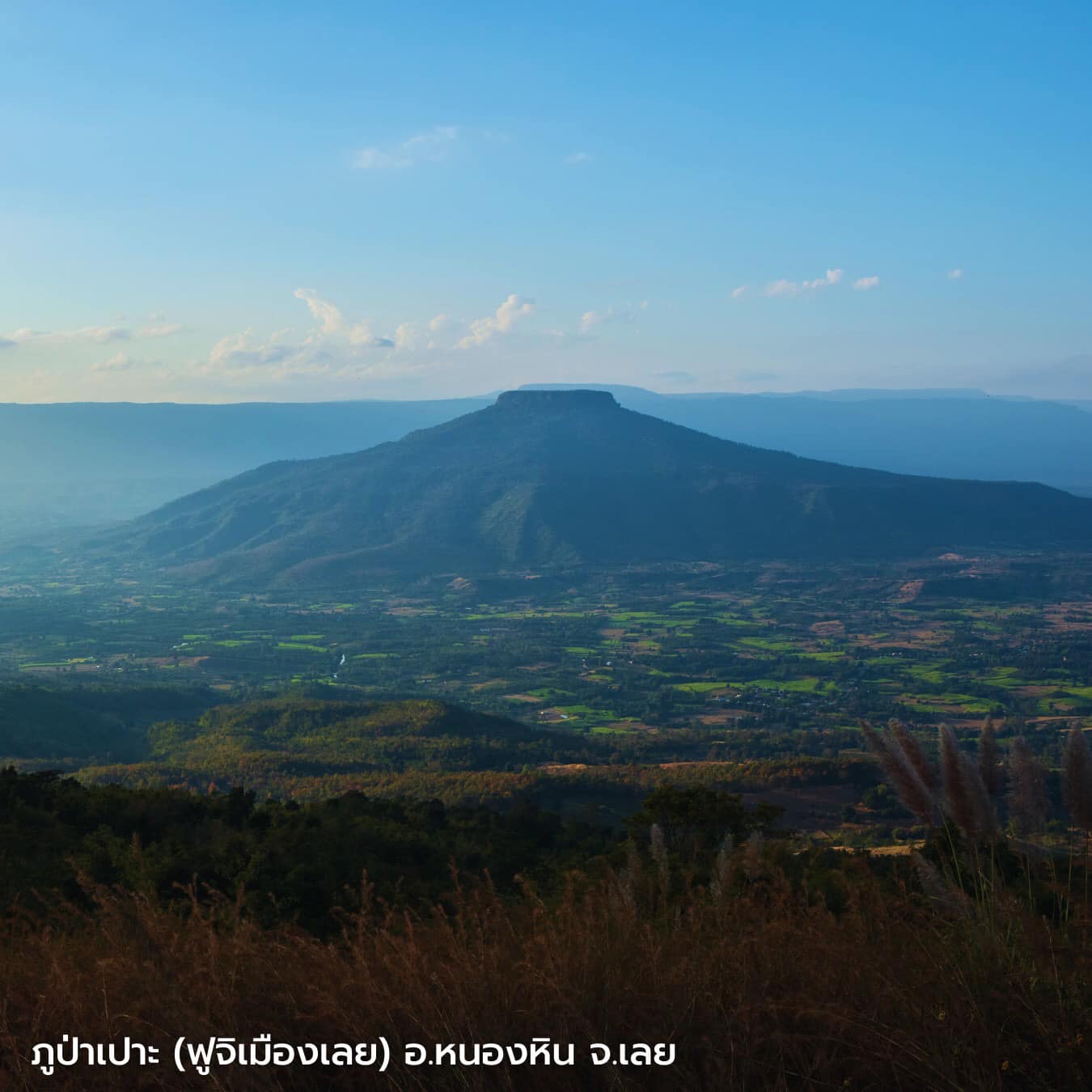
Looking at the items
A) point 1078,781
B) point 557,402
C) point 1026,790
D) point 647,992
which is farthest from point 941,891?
point 557,402

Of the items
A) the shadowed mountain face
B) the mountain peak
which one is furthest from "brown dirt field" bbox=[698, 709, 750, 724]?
the mountain peak

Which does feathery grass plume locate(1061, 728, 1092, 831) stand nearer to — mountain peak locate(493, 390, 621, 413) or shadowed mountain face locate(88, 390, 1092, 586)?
shadowed mountain face locate(88, 390, 1092, 586)

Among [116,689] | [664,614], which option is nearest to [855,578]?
[664,614]

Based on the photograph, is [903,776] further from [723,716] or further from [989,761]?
→ [723,716]

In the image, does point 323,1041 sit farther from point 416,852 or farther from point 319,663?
point 319,663

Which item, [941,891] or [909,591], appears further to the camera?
[909,591]

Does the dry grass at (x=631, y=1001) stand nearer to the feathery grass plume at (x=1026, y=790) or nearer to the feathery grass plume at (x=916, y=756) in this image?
the feathery grass plume at (x=1026, y=790)
